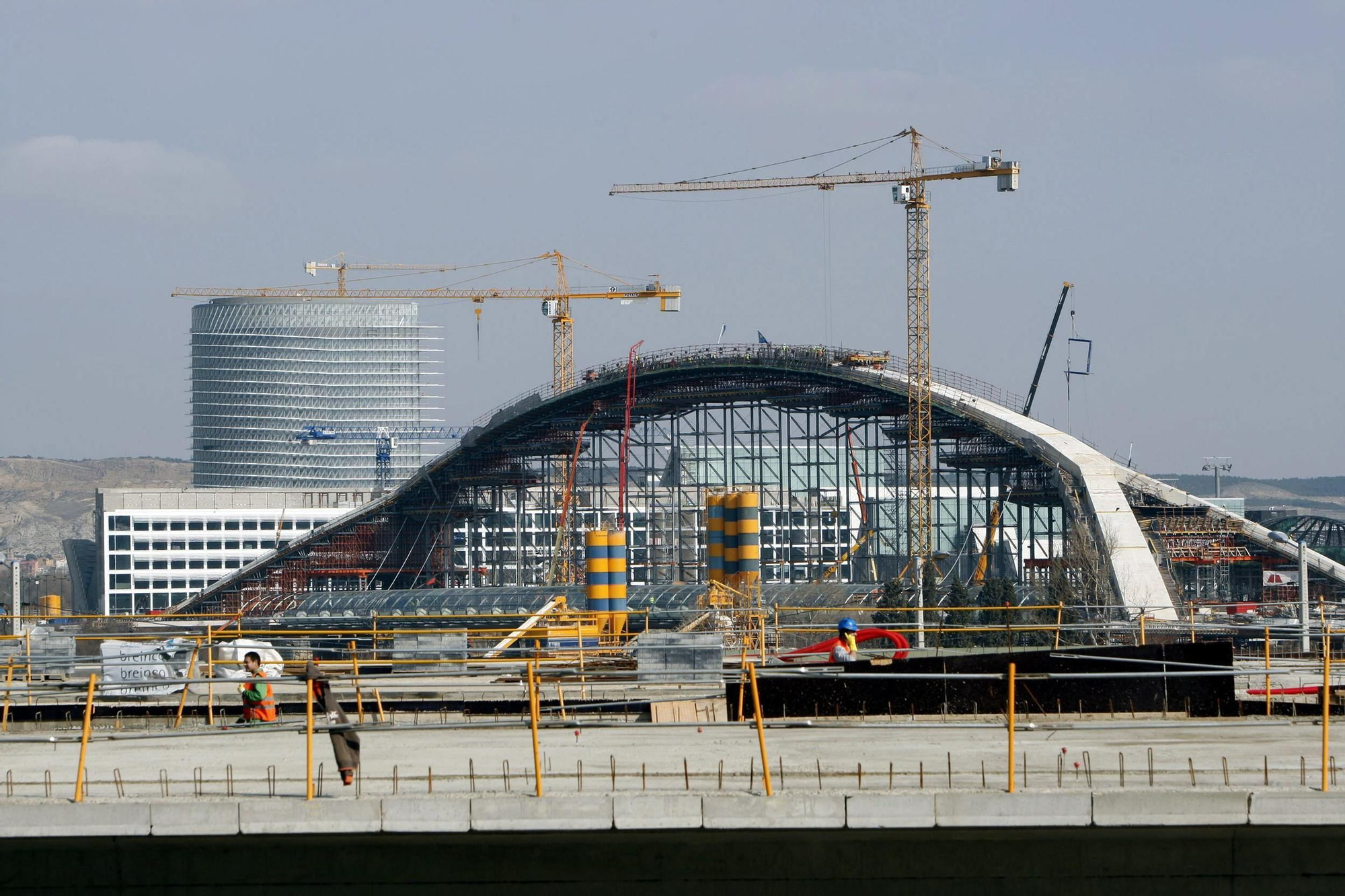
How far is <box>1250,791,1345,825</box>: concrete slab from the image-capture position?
425 inches

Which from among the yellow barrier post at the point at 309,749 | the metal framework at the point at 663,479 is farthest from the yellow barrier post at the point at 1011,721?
the metal framework at the point at 663,479

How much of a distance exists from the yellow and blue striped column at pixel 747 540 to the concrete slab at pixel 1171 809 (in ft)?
155

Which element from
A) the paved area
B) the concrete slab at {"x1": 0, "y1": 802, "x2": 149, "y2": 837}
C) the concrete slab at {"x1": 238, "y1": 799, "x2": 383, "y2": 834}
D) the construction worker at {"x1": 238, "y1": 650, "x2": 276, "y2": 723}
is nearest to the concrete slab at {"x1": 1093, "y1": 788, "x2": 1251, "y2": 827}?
the paved area

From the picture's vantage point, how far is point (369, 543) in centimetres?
10119

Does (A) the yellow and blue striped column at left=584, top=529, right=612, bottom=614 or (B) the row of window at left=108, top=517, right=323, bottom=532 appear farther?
(B) the row of window at left=108, top=517, right=323, bottom=532

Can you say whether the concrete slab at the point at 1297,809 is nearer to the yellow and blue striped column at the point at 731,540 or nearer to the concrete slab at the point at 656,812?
the concrete slab at the point at 656,812

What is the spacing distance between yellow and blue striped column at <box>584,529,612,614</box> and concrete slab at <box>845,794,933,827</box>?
146 ft

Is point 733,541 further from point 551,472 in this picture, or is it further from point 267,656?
point 551,472

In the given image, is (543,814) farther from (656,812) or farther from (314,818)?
(314,818)

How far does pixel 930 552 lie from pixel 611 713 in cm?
6270

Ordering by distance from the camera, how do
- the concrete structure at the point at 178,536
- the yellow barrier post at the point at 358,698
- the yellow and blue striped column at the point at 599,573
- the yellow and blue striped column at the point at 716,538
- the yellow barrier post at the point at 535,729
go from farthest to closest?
the concrete structure at the point at 178,536 < the yellow and blue striped column at the point at 716,538 < the yellow and blue striped column at the point at 599,573 < the yellow barrier post at the point at 358,698 < the yellow barrier post at the point at 535,729

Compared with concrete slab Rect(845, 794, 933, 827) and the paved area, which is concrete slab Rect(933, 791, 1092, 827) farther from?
the paved area

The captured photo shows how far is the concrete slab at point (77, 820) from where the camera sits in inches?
433

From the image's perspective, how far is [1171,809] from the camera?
10.8 m
